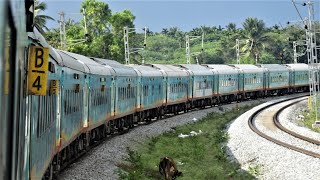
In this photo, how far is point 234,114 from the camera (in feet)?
131

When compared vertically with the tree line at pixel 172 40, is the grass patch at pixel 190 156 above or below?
below

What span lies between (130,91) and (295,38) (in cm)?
8372

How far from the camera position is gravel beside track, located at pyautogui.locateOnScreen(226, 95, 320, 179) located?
17250 millimetres

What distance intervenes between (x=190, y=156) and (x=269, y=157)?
12.0 feet

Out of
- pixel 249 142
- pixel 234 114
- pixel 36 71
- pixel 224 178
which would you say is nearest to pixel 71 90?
pixel 224 178

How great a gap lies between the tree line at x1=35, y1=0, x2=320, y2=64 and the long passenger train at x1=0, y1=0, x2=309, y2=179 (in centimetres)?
462

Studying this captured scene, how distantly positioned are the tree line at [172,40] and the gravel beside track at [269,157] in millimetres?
9428

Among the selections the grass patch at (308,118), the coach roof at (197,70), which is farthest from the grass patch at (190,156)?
the coach roof at (197,70)

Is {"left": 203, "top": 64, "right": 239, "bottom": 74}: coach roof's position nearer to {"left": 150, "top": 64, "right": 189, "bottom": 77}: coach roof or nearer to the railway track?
the railway track

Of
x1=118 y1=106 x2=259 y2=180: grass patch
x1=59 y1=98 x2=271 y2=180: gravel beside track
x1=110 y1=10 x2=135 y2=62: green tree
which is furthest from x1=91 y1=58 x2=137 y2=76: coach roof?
x1=110 y1=10 x2=135 y2=62: green tree

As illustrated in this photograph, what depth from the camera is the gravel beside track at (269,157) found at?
17250 millimetres

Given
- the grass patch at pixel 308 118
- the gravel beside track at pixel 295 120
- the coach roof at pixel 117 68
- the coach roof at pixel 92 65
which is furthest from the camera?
the grass patch at pixel 308 118

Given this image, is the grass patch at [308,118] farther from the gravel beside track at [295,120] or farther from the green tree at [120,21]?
the green tree at [120,21]

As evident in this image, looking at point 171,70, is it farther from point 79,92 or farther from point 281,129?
point 79,92
